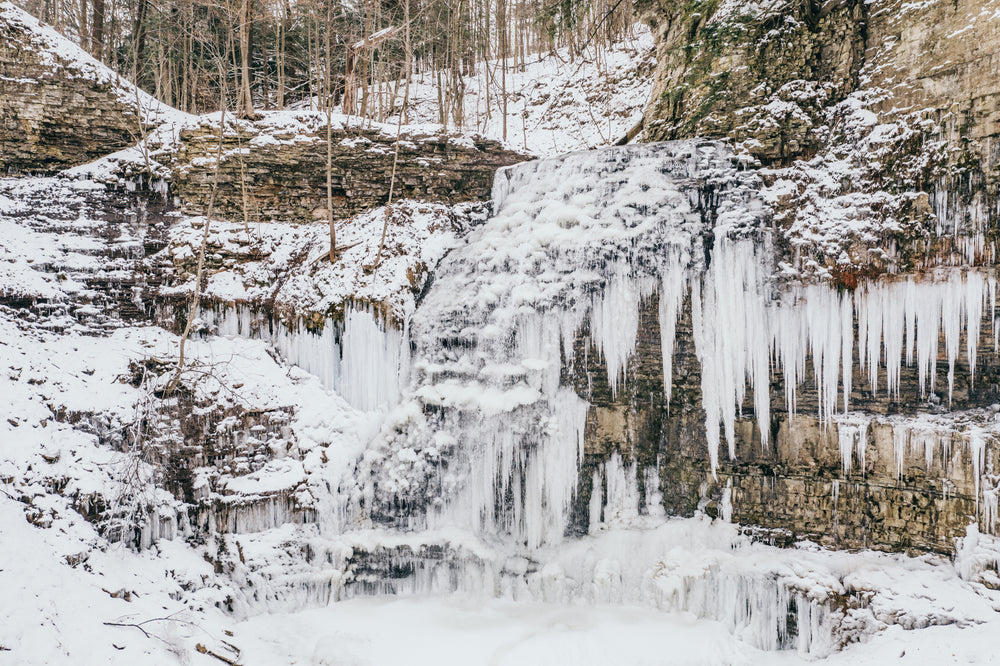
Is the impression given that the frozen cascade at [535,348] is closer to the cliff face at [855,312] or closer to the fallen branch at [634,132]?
the cliff face at [855,312]

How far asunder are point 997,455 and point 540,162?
747cm

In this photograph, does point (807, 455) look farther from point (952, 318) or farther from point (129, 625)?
point (129, 625)

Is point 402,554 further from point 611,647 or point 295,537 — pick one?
point 611,647

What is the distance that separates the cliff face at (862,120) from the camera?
19.4 feet

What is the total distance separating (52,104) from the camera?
33.9 ft

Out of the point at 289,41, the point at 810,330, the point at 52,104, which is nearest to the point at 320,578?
the point at 810,330

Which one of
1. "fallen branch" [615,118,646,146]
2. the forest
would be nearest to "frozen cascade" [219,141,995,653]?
"fallen branch" [615,118,646,146]

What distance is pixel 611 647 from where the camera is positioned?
5.57m

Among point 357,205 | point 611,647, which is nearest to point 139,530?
point 611,647

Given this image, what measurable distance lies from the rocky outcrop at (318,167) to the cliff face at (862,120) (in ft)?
14.6

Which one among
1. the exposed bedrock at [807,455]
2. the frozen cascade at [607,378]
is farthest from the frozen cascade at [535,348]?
the exposed bedrock at [807,455]

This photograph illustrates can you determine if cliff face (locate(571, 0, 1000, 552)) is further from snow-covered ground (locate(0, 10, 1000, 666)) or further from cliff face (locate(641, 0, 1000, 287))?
snow-covered ground (locate(0, 10, 1000, 666))

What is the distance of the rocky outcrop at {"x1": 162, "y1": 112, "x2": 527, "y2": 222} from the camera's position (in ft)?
34.6

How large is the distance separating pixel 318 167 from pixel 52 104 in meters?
5.12
